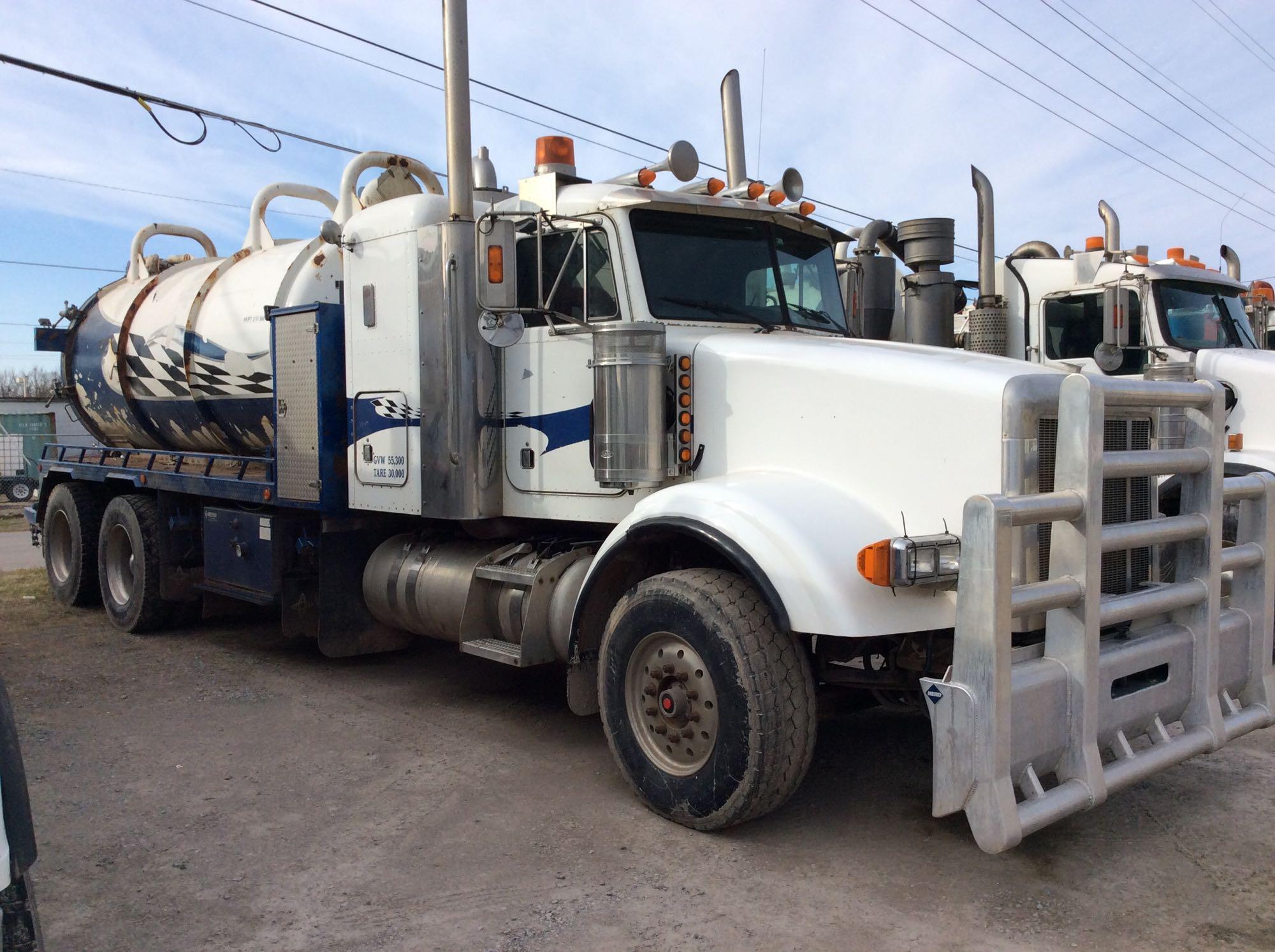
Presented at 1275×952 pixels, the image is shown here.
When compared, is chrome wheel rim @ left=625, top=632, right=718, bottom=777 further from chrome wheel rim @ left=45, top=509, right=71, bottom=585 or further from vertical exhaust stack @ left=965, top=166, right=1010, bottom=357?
chrome wheel rim @ left=45, top=509, right=71, bottom=585

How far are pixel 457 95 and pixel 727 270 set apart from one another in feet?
5.53

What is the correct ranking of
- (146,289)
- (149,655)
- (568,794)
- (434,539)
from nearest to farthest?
(568,794), (434,539), (149,655), (146,289)

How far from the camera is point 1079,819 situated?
4375 mm

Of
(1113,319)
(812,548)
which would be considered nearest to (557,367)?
(812,548)

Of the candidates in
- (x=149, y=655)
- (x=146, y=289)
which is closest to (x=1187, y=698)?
(x=149, y=655)

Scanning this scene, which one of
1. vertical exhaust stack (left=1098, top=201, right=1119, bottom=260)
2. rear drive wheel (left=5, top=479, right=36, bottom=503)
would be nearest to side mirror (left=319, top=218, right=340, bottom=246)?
vertical exhaust stack (left=1098, top=201, right=1119, bottom=260)

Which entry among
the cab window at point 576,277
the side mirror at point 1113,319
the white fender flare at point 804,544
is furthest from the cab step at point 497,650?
the side mirror at point 1113,319

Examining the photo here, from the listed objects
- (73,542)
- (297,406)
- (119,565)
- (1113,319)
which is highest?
(1113,319)

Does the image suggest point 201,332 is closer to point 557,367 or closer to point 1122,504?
point 557,367

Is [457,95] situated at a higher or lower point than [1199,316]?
higher

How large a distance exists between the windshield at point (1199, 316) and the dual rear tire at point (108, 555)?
780 centimetres

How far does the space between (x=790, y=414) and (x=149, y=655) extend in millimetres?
5589

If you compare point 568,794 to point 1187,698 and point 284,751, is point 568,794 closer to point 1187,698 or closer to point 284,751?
point 284,751

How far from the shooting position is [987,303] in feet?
28.1
